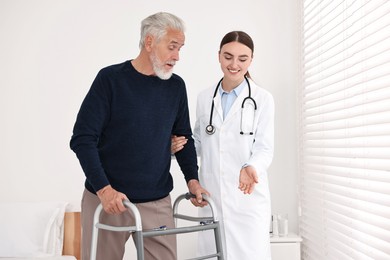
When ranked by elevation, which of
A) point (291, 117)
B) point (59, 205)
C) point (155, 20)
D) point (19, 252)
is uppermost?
point (155, 20)

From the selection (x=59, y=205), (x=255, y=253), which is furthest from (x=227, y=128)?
(x=59, y=205)

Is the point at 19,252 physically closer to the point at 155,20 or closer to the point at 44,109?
the point at 44,109

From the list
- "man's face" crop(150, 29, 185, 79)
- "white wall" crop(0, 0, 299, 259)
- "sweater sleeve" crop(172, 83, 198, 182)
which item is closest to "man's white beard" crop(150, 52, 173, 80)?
"man's face" crop(150, 29, 185, 79)

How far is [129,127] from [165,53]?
0.34 meters

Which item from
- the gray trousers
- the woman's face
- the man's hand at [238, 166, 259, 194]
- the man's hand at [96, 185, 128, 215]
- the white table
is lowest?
the white table

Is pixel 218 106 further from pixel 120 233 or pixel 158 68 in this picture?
pixel 120 233

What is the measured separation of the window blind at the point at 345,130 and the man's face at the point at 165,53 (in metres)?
0.93

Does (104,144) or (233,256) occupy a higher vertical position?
(104,144)

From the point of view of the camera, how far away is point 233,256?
238 centimetres

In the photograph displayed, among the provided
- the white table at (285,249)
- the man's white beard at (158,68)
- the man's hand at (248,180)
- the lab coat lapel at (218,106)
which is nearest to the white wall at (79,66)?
the white table at (285,249)

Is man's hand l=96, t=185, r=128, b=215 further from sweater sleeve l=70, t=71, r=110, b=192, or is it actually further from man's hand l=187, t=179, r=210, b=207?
man's hand l=187, t=179, r=210, b=207

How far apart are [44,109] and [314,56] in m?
2.03

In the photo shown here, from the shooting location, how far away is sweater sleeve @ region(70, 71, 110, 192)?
1847 mm

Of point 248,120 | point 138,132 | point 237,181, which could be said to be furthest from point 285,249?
point 138,132
